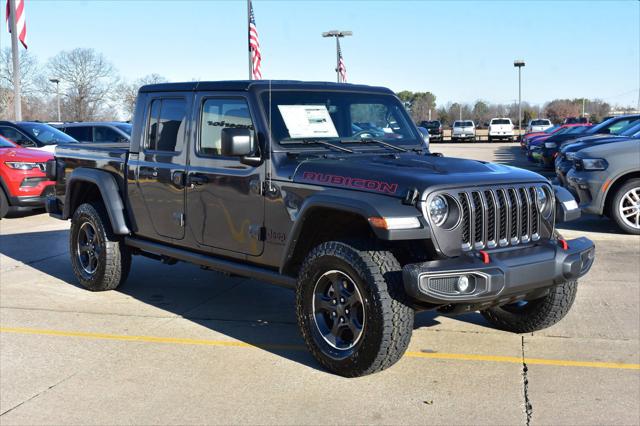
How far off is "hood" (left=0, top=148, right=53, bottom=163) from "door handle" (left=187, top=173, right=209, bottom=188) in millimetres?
7320

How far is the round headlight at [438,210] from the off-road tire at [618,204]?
254 inches

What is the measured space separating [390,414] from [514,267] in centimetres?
114

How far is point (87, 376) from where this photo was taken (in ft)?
15.5

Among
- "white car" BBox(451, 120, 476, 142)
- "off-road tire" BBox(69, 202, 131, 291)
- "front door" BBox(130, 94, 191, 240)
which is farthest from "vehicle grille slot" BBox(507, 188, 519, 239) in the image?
"white car" BBox(451, 120, 476, 142)

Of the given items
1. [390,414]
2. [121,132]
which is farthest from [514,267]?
[121,132]

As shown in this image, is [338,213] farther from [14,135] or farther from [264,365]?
[14,135]

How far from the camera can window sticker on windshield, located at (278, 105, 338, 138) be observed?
17.5ft

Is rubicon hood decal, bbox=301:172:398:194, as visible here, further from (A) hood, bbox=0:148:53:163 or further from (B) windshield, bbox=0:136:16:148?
(B) windshield, bbox=0:136:16:148

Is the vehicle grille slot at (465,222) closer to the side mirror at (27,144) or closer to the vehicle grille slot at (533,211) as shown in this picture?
the vehicle grille slot at (533,211)

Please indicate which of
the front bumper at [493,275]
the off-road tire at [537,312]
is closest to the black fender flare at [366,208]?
the front bumper at [493,275]

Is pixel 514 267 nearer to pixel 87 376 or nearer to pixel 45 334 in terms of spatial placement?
pixel 87 376

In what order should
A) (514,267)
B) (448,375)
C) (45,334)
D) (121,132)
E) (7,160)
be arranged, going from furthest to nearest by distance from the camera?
(121,132), (7,160), (45,334), (448,375), (514,267)

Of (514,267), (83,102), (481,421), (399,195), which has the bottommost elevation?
(481,421)

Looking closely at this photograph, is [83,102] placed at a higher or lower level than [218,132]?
higher
